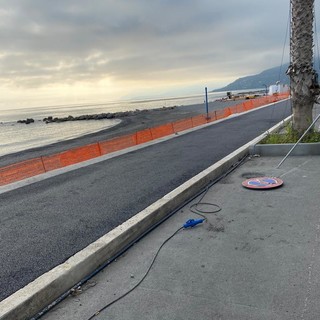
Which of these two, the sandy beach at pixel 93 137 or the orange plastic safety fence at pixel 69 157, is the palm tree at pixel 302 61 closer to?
the orange plastic safety fence at pixel 69 157

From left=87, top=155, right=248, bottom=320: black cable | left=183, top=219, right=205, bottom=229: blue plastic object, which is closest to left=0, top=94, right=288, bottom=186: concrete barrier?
left=87, top=155, right=248, bottom=320: black cable

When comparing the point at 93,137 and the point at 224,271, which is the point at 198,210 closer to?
the point at 224,271

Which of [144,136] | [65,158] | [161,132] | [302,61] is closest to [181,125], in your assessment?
[161,132]

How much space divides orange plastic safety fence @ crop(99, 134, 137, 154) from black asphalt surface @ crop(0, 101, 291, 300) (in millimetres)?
2070

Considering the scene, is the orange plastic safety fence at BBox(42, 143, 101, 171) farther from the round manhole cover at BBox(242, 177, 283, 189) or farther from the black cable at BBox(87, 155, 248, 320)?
the round manhole cover at BBox(242, 177, 283, 189)

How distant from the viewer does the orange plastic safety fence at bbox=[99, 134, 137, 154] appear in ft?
47.6

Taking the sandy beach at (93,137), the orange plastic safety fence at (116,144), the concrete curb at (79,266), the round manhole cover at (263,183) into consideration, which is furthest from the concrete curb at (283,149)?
the sandy beach at (93,137)

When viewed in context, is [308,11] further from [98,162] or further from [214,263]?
[214,263]

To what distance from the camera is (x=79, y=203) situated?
715 cm

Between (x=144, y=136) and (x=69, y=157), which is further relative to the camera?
(x=144, y=136)

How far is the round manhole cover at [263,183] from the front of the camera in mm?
6914

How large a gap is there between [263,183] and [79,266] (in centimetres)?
439

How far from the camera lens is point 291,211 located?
5617 mm

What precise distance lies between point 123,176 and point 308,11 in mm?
7082
